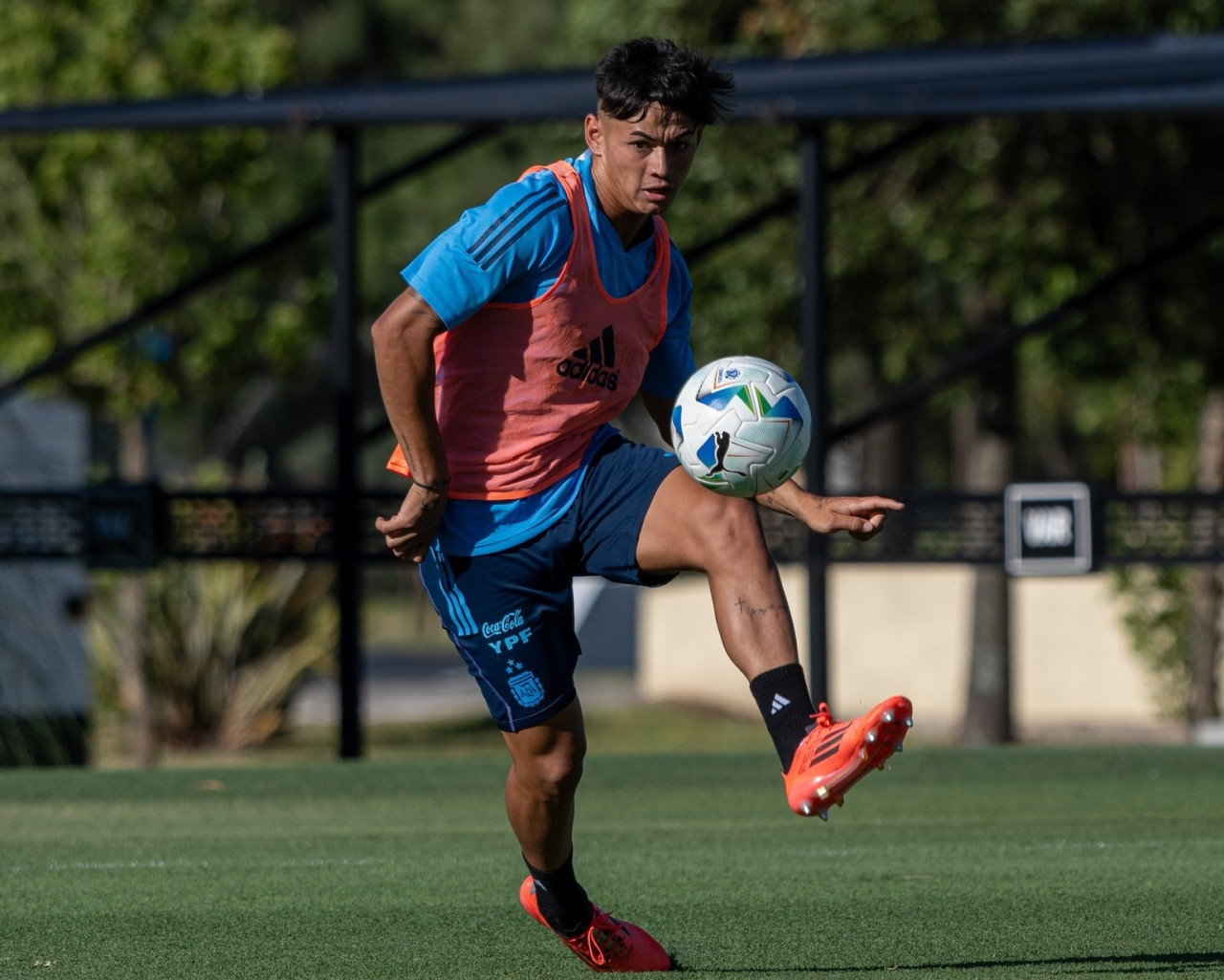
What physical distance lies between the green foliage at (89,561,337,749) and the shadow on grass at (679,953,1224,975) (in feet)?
42.0

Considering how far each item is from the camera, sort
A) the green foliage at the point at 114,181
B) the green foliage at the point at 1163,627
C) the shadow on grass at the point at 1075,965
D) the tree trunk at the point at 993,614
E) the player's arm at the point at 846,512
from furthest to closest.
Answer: the green foliage at the point at 114,181 → the green foliage at the point at 1163,627 → the tree trunk at the point at 993,614 → the shadow on grass at the point at 1075,965 → the player's arm at the point at 846,512

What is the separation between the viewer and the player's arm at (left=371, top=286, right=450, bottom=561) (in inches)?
178

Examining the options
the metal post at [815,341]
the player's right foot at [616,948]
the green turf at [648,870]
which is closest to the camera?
the player's right foot at [616,948]

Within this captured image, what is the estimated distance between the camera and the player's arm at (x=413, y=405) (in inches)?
178

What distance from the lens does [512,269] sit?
4.55 metres

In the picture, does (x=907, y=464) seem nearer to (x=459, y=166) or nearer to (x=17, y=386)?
(x=459, y=166)

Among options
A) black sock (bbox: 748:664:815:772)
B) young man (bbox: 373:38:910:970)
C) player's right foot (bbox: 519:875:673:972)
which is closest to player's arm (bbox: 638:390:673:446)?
young man (bbox: 373:38:910:970)

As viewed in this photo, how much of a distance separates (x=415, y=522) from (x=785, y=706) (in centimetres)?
97

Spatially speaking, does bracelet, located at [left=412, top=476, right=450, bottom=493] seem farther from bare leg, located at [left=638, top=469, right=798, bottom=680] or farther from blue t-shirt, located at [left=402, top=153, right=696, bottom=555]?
bare leg, located at [left=638, top=469, right=798, bottom=680]

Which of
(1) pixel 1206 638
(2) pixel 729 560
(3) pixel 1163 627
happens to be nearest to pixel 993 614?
(1) pixel 1206 638

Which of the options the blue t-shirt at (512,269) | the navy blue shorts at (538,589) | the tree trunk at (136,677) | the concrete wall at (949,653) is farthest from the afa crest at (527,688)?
the concrete wall at (949,653)

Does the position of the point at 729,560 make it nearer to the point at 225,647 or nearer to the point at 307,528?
the point at 307,528

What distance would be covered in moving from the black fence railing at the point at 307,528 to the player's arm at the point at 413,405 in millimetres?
6376

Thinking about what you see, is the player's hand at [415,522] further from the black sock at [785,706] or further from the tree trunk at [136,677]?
the tree trunk at [136,677]
